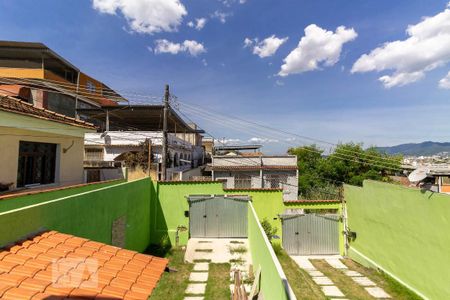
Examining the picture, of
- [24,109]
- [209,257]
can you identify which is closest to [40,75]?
[24,109]

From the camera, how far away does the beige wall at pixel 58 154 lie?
27.0 ft

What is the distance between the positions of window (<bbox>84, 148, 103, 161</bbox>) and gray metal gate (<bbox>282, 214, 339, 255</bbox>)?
14.2 metres

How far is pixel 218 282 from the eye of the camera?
1022cm

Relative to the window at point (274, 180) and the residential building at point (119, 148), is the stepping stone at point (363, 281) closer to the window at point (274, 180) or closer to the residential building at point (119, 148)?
the residential building at point (119, 148)

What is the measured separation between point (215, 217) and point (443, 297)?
1008 cm

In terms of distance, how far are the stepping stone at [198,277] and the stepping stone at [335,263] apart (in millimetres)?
6560

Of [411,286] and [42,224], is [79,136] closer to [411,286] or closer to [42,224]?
[42,224]

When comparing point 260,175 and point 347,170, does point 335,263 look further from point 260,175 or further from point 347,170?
point 347,170

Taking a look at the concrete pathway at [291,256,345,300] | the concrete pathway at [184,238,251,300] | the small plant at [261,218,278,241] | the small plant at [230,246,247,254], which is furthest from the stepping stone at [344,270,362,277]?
the small plant at [230,246,247,254]

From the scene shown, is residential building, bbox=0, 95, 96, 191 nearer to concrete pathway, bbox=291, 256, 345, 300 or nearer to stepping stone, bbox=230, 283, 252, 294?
stepping stone, bbox=230, 283, 252, 294

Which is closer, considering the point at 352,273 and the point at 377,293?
the point at 377,293

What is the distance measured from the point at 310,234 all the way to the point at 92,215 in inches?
453

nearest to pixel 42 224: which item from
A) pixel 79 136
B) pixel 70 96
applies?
pixel 79 136

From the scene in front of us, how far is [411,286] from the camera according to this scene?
33.0ft
